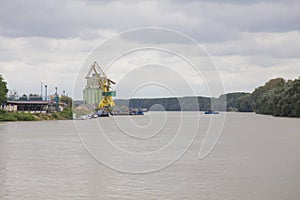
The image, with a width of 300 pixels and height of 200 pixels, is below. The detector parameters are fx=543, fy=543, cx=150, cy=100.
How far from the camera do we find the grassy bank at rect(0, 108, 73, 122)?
71.7 m

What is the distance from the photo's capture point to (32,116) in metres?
79.1

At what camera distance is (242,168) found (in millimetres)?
19234

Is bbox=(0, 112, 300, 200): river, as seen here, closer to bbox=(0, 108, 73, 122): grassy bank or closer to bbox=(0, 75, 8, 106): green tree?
bbox=(0, 75, 8, 106): green tree

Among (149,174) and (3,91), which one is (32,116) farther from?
(149,174)

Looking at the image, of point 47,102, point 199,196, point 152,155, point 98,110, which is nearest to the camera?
point 199,196

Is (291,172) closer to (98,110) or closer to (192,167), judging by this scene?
Answer: (192,167)

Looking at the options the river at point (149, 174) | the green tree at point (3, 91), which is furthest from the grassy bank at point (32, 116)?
the river at point (149, 174)

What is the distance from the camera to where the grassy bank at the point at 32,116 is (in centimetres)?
7171

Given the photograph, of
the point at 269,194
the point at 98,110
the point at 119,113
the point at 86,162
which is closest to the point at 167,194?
the point at 269,194

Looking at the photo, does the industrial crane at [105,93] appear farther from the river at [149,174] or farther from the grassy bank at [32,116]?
the river at [149,174]

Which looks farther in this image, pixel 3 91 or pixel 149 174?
pixel 3 91

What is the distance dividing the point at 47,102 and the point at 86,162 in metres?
70.6

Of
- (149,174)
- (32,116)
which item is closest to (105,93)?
(32,116)

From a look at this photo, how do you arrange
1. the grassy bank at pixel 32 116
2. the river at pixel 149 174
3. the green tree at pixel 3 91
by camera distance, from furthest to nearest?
the grassy bank at pixel 32 116, the green tree at pixel 3 91, the river at pixel 149 174
